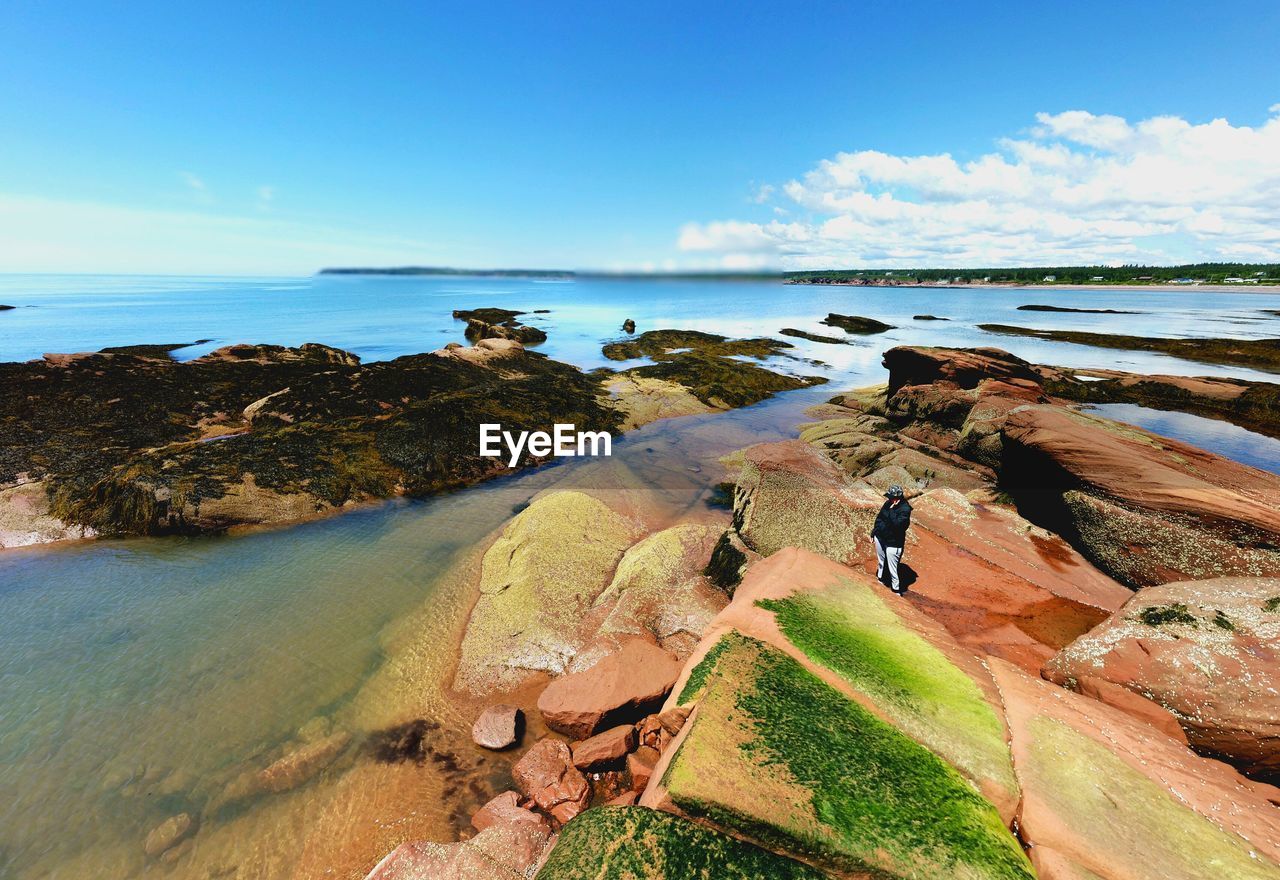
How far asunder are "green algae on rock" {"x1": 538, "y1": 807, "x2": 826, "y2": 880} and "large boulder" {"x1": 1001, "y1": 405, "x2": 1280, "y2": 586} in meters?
11.1

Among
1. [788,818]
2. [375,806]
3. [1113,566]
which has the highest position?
[788,818]

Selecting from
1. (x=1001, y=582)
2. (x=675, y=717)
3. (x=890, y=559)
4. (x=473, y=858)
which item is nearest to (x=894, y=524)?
(x=890, y=559)

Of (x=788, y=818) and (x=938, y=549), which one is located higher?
(x=788, y=818)

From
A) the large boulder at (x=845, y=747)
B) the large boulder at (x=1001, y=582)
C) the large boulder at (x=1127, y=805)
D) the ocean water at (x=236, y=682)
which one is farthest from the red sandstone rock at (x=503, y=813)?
the large boulder at (x=1001, y=582)

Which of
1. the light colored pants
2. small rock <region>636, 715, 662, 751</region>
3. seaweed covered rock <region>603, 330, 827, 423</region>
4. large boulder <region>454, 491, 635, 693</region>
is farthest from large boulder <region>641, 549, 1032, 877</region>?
seaweed covered rock <region>603, 330, 827, 423</region>

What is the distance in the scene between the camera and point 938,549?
10961mm

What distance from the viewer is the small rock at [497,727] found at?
Answer: 25.9 ft

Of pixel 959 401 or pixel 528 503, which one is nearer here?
pixel 528 503

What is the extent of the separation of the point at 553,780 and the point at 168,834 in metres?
5.41

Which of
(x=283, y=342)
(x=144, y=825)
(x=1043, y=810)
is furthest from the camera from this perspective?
(x=283, y=342)

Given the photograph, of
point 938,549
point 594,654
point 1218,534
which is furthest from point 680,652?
point 1218,534

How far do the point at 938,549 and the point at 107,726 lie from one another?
55.2ft

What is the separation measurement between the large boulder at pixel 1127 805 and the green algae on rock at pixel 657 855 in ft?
8.81

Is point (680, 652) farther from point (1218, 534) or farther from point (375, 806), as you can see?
point (1218, 534)
